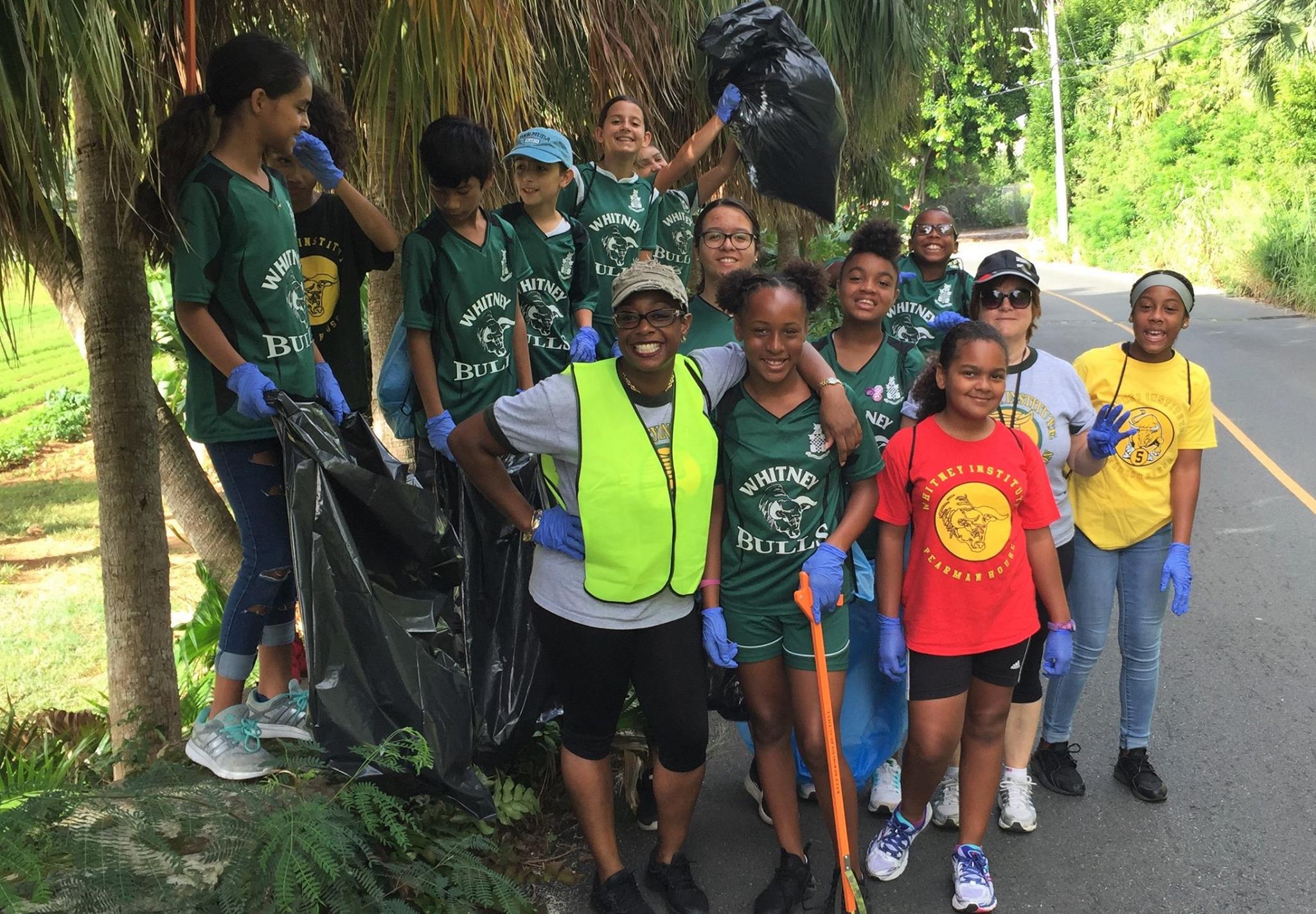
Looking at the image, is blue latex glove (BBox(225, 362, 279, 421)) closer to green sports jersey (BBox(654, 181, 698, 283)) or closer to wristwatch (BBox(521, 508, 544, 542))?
wristwatch (BBox(521, 508, 544, 542))

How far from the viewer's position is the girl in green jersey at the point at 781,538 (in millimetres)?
3049

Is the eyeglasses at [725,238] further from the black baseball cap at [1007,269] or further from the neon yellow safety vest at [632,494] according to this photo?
the neon yellow safety vest at [632,494]

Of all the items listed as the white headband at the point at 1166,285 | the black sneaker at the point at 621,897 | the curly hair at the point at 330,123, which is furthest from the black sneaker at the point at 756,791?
the curly hair at the point at 330,123

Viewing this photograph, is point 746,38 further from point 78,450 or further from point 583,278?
point 78,450

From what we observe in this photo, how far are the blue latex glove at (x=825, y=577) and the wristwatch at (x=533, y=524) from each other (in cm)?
75

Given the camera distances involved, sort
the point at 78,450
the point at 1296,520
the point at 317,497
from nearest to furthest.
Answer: the point at 317,497 < the point at 1296,520 < the point at 78,450

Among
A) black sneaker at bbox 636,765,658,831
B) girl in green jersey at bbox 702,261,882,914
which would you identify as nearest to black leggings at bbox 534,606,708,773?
girl in green jersey at bbox 702,261,882,914

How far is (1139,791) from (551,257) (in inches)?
111

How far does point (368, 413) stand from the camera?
390 centimetres

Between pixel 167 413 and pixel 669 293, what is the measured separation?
269cm

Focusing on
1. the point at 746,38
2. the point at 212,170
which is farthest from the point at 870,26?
the point at 212,170

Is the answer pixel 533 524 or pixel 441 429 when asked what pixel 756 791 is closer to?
pixel 533 524

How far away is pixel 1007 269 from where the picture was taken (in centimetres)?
354

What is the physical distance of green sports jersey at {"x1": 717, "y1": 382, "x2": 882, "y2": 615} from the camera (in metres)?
3.05
